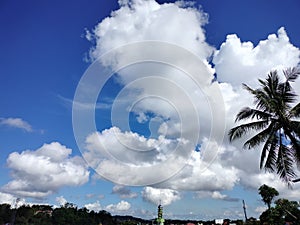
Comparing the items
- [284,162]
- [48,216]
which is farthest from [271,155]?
[48,216]

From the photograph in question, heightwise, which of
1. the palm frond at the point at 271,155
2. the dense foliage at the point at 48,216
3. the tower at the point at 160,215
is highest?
the dense foliage at the point at 48,216

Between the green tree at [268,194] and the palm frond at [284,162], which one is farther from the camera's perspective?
the green tree at [268,194]

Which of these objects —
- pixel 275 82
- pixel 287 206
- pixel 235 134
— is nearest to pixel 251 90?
pixel 275 82

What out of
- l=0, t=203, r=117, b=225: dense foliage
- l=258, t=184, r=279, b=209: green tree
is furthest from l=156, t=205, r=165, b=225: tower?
l=0, t=203, r=117, b=225: dense foliage

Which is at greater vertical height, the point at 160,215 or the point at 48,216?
the point at 48,216

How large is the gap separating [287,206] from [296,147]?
23153mm

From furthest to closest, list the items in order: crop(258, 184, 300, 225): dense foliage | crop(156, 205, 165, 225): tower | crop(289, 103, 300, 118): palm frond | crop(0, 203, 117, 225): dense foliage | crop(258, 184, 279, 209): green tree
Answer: crop(0, 203, 117, 225): dense foliage < crop(258, 184, 279, 209): green tree < crop(258, 184, 300, 225): dense foliage < crop(156, 205, 165, 225): tower < crop(289, 103, 300, 118): palm frond

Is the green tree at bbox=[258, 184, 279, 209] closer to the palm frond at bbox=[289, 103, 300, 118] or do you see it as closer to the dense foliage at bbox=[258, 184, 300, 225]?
the dense foliage at bbox=[258, 184, 300, 225]

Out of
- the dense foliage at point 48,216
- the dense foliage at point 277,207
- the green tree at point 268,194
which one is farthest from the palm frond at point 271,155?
the dense foliage at point 48,216

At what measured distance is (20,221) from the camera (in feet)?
295

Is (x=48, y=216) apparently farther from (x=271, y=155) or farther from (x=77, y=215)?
(x=271, y=155)

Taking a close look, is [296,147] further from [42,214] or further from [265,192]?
[42,214]

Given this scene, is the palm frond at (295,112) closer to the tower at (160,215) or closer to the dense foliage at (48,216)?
the tower at (160,215)

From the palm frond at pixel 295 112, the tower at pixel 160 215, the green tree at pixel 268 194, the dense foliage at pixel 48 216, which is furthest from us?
the dense foliage at pixel 48 216
